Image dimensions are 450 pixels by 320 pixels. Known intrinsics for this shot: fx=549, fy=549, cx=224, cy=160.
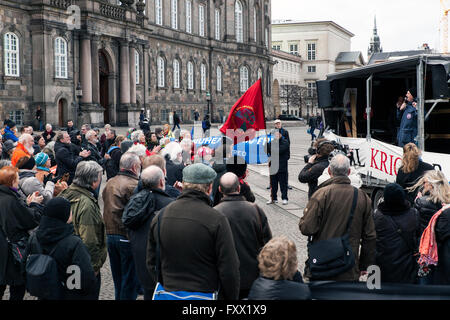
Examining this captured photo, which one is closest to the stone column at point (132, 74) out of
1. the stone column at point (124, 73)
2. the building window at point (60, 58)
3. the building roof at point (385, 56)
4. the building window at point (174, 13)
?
the stone column at point (124, 73)

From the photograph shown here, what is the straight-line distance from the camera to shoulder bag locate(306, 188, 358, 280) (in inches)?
212

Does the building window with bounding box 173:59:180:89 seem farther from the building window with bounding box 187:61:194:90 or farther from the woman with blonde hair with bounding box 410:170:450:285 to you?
the woman with blonde hair with bounding box 410:170:450:285

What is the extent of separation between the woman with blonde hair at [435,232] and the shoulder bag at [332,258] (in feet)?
2.86

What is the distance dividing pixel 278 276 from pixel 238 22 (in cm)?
6656

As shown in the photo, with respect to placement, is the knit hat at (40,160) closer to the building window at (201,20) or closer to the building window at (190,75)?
the building window at (190,75)

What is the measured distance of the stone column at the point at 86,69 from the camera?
3875 centimetres

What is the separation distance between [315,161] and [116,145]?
194 inches

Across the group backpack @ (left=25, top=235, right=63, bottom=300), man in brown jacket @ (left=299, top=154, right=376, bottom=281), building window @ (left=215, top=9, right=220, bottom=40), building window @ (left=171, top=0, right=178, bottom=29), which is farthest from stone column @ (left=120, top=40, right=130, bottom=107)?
backpack @ (left=25, top=235, right=63, bottom=300)

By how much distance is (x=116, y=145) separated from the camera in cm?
1223

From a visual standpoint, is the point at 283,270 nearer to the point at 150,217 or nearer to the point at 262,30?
the point at 150,217

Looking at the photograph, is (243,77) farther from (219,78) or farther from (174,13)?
(174,13)

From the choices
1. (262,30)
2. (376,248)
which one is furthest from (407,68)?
(262,30)

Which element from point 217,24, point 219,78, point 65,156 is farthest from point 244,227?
point 217,24

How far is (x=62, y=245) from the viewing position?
487 centimetres
